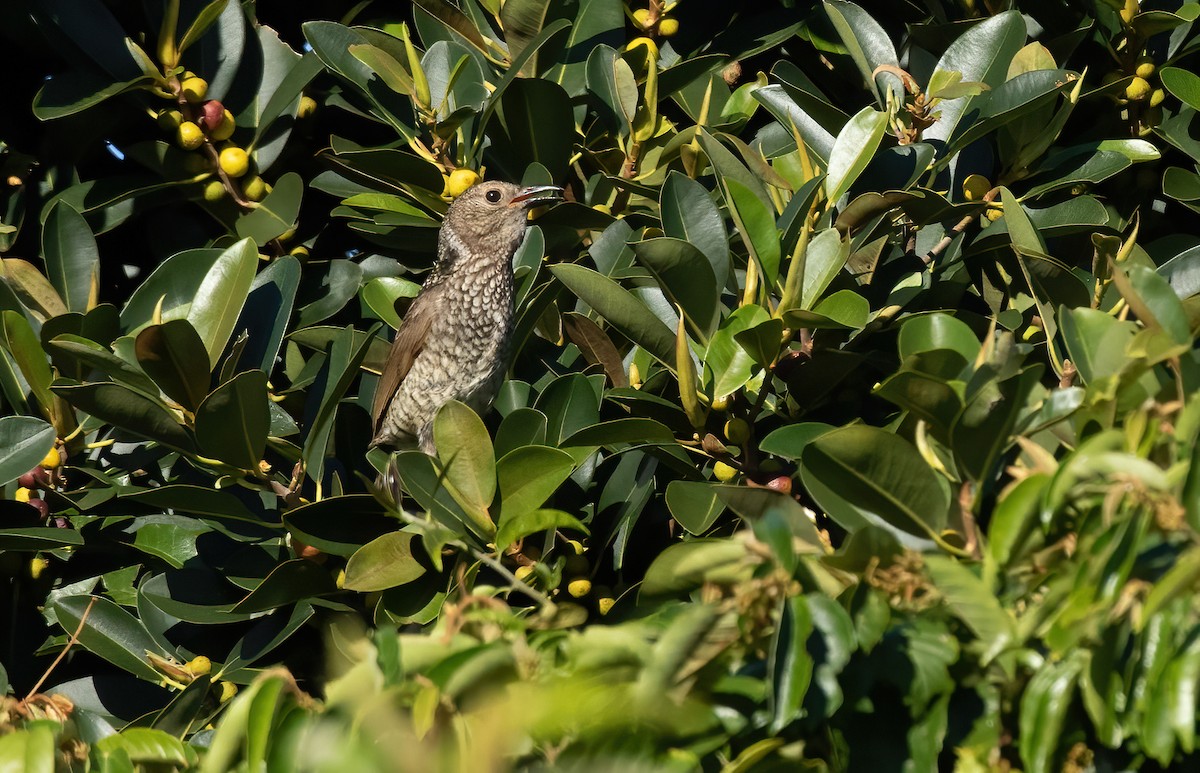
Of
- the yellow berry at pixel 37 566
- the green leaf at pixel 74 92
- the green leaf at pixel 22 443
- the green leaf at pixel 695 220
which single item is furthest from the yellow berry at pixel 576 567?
the green leaf at pixel 74 92

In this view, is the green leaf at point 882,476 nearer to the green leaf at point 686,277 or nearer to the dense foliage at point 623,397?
the dense foliage at point 623,397

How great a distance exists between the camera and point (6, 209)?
13.2ft

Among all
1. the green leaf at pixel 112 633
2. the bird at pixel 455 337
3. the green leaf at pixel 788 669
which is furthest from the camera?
the bird at pixel 455 337

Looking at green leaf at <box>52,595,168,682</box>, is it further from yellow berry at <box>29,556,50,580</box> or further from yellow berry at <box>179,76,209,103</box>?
yellow berry at <box>179,76,209,103</box>

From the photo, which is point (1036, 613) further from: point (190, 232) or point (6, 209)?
point (6, 209)

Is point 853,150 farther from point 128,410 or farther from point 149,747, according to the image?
point 149,747

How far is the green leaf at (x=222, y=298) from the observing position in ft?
10.3

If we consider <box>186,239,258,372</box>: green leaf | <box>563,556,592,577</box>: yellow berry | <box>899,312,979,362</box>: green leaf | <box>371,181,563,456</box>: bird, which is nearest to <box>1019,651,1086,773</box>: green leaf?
<box>899,312,979,362</box>: green leaf

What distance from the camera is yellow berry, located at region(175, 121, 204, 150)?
12.5 ft

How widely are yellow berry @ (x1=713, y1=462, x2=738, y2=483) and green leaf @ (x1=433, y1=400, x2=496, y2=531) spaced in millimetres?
563

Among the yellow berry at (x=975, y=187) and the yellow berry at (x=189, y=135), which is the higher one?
the yellow berry at (x=189, y=135)

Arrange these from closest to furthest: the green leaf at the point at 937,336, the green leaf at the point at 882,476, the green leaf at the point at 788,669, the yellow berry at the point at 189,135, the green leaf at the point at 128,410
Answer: the green leaf at the point at 788,669 → the green leaf at the point at 882,476 → the green leaf at the point at 937,336 → the green leaf at the point at 128,410 → the yellow berry at the point at 189,135

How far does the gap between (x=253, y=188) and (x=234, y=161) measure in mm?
106

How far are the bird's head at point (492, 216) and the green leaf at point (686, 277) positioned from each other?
1.14 metres
